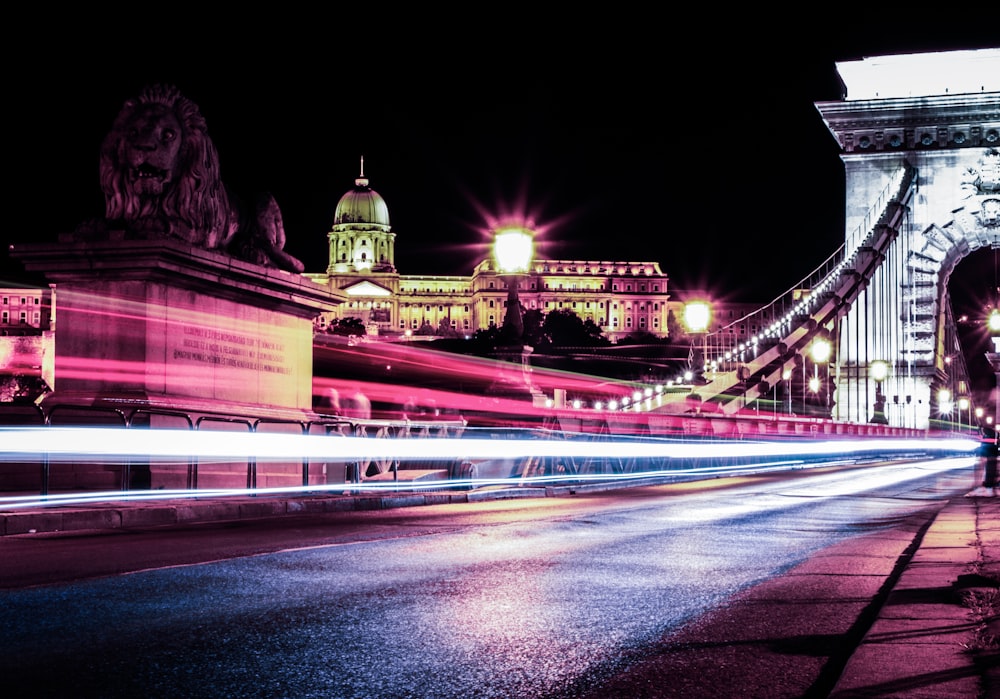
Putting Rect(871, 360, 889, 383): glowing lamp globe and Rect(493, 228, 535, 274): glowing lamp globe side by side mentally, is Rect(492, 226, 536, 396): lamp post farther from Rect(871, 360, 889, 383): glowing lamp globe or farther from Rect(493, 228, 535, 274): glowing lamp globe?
Rect(871, 360, 889, 383): glowing lamp globe

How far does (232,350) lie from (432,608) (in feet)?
38.7

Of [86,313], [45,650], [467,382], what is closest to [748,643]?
[45,650]

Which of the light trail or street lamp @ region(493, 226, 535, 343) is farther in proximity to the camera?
street lamp @ region(493, 226, 535, 343)

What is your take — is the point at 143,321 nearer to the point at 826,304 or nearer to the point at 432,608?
the point at 432,608

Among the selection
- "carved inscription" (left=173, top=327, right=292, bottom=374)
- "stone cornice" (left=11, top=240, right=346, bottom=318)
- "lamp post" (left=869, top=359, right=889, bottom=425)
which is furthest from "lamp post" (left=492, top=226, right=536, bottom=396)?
"lamp post" (left=869, top=359, right=889, bottom=425)

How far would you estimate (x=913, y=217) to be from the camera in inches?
2913

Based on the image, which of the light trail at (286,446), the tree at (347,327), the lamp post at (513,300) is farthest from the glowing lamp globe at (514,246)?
the tree at (347,327)

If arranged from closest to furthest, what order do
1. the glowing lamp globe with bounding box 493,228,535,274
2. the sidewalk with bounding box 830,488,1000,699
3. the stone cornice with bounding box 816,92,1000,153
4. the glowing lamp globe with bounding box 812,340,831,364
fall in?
the sidewalk with bounding box 830,488,1000,699 → the glowing lamp globe with bounding box 493,228,535,274 → the glowing lamp globe with bounding box 812,340,831,364 → the stone cornice with bounding box 816,92,1000,153

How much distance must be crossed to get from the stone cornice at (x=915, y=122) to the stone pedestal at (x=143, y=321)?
62.7 metres

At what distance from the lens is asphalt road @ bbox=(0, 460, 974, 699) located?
5312mm

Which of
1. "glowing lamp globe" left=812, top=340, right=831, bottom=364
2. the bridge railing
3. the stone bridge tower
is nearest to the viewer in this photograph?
"glowing lamp globe" left=812, top=340, right=831, bottom=364

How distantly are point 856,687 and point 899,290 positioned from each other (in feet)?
239

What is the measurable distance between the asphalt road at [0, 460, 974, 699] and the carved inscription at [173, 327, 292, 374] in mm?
4683

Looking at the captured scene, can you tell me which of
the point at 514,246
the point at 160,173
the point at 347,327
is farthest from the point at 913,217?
the point at 347,327
